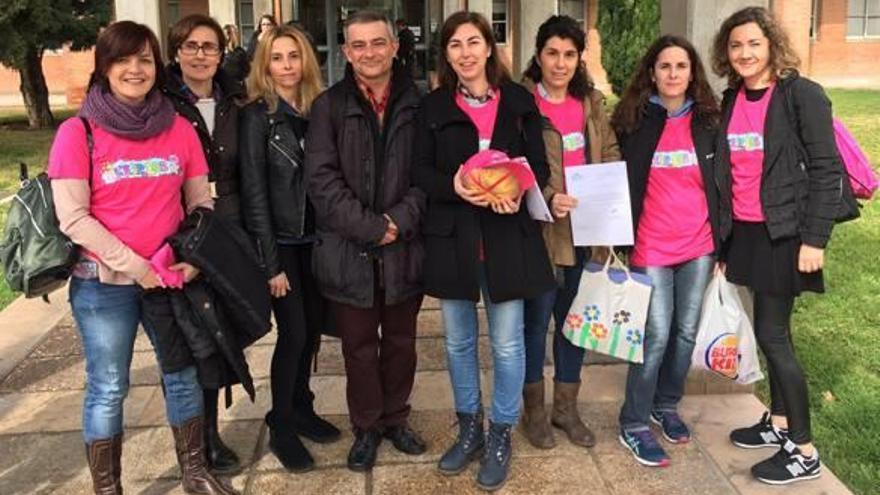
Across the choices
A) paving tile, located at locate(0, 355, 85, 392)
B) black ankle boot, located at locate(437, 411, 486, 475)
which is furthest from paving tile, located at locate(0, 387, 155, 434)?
black ankle boot, located at locate(437, 411, 486, 475)

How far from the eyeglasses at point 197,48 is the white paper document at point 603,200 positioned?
1.56 m

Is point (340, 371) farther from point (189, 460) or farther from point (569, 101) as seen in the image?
point (569, 101)

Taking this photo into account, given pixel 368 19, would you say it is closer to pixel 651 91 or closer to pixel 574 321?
pixel 651 91

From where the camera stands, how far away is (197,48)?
3.37 metres

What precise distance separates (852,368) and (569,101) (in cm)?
267

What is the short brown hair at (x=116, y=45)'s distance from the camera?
2.99 meters

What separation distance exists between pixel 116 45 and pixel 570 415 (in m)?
2.58

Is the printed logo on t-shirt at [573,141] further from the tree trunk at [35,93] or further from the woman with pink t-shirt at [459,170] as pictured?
the tree trunk at [35,93]

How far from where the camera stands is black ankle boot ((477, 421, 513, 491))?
11.7 ft

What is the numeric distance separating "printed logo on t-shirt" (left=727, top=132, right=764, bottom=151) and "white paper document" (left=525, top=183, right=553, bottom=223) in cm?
83

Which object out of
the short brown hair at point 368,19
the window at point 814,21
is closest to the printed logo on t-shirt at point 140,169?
the short brown hair at point 368,19

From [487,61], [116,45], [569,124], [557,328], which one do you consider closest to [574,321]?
[557,328]

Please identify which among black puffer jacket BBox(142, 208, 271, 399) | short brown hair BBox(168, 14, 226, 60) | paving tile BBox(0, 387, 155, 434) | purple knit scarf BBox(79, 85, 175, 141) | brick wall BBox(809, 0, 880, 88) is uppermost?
brick wall BBox(809, 0, 880, 88)

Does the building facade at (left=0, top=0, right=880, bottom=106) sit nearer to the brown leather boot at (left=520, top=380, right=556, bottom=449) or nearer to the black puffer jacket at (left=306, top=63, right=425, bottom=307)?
the brown leather boot at (left=520, top=380, right=556, bottom=449)
